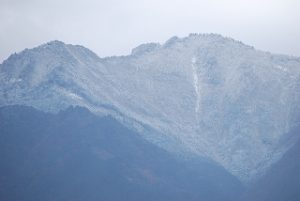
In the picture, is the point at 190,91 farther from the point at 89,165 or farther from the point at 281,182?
the point at 281,182

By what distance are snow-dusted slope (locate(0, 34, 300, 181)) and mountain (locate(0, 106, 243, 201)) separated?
430cm

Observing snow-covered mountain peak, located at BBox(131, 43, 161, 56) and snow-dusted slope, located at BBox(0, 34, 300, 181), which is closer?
snow-dusted slope, located at BBox(0, 34, 300, 181)

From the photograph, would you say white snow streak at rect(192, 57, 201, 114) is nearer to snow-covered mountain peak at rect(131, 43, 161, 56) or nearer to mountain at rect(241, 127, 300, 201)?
snow-covered mountain peak at rect(131, 43, 161, 56)

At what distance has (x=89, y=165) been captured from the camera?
139750mm

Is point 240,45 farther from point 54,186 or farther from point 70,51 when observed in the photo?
point 54,186

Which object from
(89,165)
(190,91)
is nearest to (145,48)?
(190,91)

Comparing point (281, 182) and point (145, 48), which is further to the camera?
point (145, 48)

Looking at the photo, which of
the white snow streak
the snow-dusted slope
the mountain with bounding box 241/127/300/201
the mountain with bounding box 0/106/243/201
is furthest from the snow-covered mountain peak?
the mountain with bounding box 241/127/300/201

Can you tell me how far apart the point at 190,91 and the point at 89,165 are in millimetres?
38425

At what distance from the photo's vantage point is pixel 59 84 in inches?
6216

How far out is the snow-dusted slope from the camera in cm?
15275

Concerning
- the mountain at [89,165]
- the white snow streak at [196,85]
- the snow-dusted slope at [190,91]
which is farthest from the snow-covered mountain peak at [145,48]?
the mountain at [89,165]

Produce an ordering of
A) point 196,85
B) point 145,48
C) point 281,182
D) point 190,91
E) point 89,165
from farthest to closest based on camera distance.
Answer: point 145,48
point 196,85
point 190,91
point 89,165
point 281,182

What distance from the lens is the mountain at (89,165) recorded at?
134875 mm
